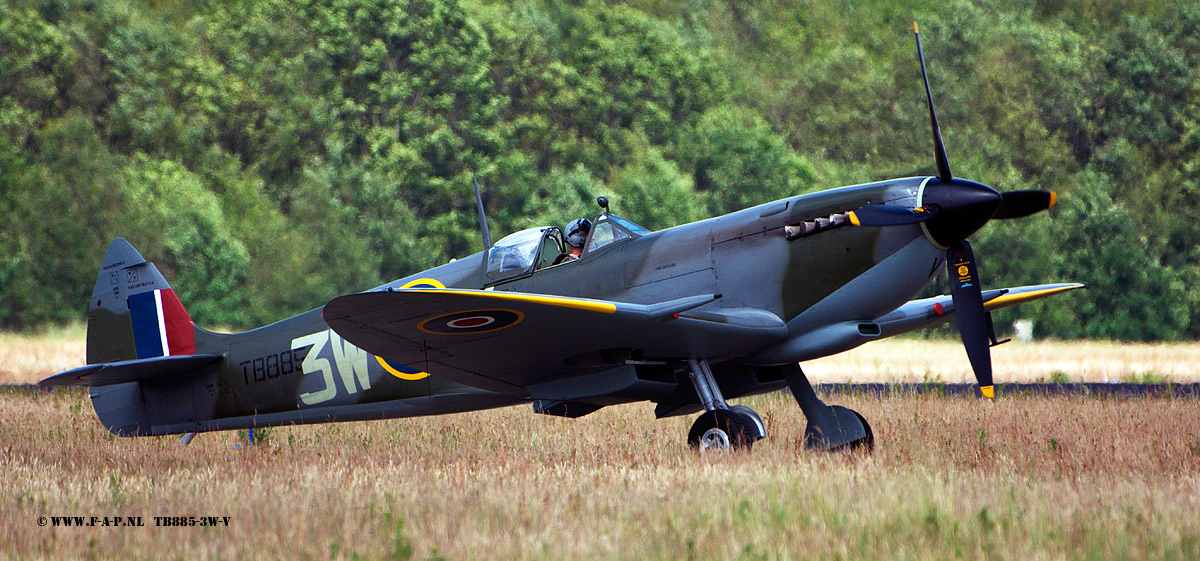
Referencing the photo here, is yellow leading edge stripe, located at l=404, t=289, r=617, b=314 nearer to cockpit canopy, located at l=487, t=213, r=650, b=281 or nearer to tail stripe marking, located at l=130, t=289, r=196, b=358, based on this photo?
cockpit canopy, located at l=487, t=213, r=650, b=281

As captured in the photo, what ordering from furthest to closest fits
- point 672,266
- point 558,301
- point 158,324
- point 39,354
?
point 39,354 → point 158,324 → point 672,266 → point 558,301

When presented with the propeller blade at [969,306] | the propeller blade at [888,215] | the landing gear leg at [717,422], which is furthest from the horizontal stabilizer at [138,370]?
the propeller blade at [969,306]

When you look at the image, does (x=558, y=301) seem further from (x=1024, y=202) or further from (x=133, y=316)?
(x=133, y=316)

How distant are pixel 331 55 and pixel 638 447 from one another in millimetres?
40875

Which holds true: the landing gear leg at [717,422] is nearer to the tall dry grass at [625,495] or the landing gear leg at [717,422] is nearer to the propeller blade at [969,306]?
the tall dry grass at [625,495]

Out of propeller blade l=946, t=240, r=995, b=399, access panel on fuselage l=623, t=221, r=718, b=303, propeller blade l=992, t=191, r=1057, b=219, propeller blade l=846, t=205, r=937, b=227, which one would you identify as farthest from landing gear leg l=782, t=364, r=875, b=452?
propeller blade l=992, t=191, r=1057, b=219

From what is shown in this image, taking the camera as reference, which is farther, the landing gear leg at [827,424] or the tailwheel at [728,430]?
the landing gear leg at [827,424]

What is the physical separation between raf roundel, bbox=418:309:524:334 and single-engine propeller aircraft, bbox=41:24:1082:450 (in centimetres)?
1

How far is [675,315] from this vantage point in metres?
7.02

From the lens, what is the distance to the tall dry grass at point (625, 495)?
4.80 m

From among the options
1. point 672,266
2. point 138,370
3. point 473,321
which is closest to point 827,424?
point 672,266

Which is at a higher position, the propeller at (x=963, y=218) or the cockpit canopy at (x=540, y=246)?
the cockpit canopy at (x=540, y=246)

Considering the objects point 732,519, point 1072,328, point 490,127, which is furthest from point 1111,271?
point 732,519

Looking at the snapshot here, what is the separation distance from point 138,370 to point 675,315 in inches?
199
